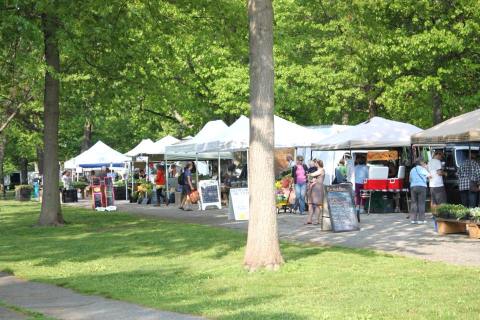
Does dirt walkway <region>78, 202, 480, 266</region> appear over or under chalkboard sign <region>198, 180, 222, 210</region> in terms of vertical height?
under

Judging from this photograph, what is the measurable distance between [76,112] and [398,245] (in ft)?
66.7

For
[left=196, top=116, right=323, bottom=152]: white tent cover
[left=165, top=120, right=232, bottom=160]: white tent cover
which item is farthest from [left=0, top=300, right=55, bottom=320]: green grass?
[left=165, top=120, right=232, bottom=160]: white tent cover

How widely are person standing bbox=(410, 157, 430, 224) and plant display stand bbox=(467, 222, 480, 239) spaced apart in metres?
3.06

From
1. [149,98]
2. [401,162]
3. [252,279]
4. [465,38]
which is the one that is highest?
[465,38]

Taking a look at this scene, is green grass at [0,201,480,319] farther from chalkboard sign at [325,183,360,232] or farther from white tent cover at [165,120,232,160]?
white tent cover at [165,120,232,160]

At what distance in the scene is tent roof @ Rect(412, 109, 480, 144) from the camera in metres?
18.7

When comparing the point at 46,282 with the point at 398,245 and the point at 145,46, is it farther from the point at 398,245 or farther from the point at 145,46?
the point at 145,46

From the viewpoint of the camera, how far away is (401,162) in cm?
2930

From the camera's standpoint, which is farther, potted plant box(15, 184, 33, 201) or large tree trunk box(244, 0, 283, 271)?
potted plant box(15, 184, 33, 201)

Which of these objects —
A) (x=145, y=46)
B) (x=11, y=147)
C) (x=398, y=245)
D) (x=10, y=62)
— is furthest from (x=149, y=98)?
(x=11, y=147)

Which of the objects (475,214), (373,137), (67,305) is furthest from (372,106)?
(67,305)

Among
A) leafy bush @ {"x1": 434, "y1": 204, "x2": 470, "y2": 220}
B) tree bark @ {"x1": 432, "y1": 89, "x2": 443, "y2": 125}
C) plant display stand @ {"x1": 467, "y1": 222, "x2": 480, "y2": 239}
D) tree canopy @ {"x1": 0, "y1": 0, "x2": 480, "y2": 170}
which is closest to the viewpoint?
plant display stand @ {"x1": 467, "y1": 222, "x2": 480, "y2": 239}

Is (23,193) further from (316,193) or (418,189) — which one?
(418,189)

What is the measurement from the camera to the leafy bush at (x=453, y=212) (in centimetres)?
1731
